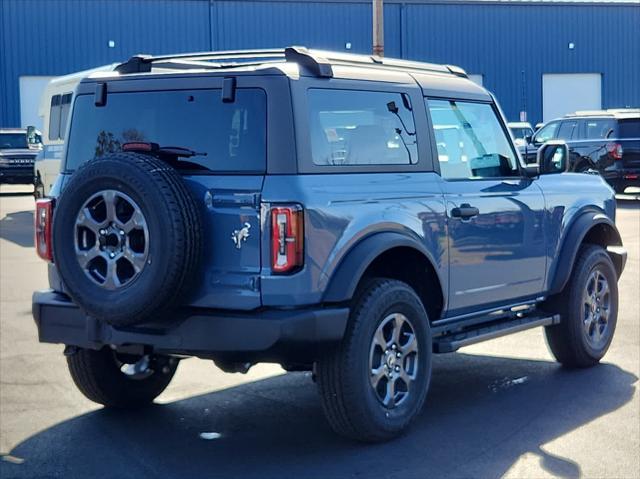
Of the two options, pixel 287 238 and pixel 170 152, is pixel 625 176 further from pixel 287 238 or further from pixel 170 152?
pixel 287 238

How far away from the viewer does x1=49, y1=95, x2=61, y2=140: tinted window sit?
18.7 meters

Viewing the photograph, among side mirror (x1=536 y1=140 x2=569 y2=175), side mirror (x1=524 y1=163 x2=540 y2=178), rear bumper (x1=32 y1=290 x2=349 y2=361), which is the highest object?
side mirror (x1=536 y1=140 x2=569 y2=175)

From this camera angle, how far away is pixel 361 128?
19.2 feet

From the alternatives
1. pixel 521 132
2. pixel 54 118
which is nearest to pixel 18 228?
pixel 54 118

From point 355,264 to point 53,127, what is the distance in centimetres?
1449

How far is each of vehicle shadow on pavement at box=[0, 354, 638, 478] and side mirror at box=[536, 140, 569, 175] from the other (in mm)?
1425

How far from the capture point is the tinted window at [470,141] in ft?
21.3

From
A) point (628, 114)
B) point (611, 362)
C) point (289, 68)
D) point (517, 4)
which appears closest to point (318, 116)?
point (289, 68)

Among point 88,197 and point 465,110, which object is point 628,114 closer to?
point 465,110

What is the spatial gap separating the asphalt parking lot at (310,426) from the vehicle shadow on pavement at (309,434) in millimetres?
10

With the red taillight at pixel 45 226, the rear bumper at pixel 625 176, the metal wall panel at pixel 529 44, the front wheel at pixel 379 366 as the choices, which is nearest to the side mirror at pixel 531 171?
the front wheel at pixel 379 366

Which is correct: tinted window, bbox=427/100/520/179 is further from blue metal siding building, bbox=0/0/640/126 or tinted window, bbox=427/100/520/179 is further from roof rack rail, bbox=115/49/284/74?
blue metal siding building, bbox=0/0/640/126

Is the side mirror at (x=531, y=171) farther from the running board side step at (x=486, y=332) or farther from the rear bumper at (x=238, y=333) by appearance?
the rear bumper at (x=238, y=333)

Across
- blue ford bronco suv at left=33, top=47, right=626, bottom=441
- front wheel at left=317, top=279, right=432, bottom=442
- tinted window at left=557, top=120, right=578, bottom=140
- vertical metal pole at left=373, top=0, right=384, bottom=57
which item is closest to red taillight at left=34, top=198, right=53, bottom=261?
blue ford bronco suv at left=33, top=47, right=626, bottom=441
